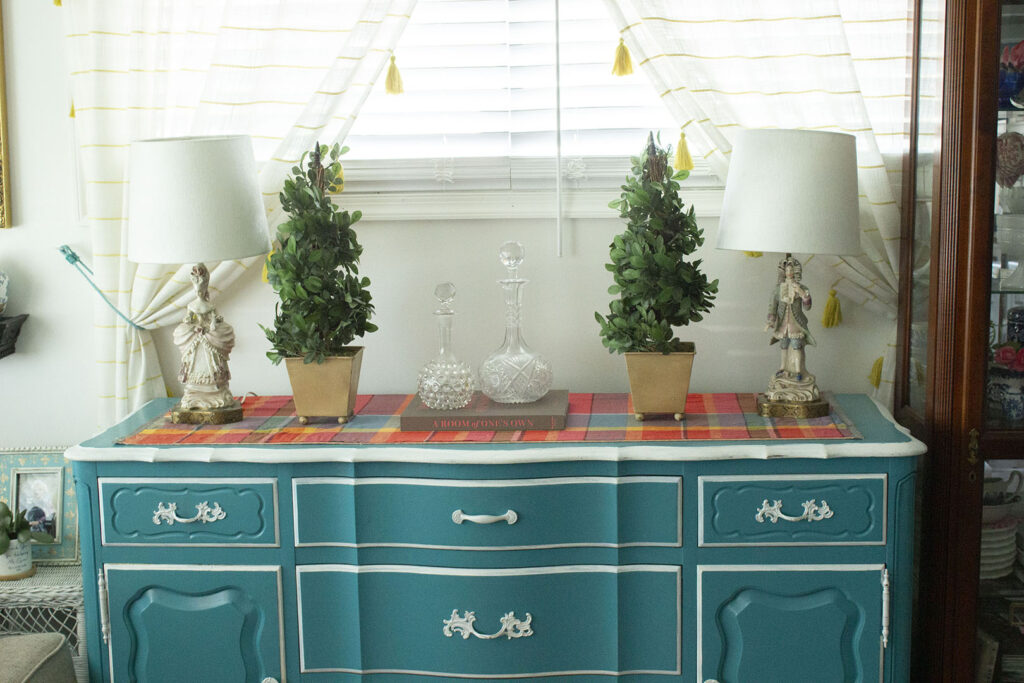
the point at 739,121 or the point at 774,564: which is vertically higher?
the point at 739,121

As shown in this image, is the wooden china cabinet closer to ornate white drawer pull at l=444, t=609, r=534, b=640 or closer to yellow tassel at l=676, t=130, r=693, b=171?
yellow tassel at l=676, t=130, r=693, b=171

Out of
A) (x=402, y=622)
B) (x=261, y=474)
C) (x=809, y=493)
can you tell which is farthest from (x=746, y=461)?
(x=261, y=474)

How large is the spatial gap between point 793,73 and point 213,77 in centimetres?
137

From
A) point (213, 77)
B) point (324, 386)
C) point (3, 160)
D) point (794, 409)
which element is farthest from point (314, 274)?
point (794, 409)

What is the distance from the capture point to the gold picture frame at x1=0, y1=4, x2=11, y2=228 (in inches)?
102

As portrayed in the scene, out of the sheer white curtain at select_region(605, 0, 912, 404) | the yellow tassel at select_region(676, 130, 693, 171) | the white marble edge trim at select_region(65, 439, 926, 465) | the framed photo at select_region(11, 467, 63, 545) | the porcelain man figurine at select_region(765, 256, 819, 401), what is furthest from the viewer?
the framed photo at select_region(11, 467, 63, 545)

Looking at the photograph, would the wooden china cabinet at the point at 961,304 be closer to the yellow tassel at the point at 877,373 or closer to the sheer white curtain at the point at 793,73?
the sheer white curtain at the point at 793,73

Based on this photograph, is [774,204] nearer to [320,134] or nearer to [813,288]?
[813,288]

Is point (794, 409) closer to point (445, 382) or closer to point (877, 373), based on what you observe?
point (877, 373)

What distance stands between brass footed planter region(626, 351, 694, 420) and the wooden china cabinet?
54 cm

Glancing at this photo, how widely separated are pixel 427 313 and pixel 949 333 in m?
1.23

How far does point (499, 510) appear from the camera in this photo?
2121 mm

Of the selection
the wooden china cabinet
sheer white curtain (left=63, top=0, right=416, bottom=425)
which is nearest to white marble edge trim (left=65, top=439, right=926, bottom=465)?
the wooden china cabinet

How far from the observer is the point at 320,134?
2.52 metres
